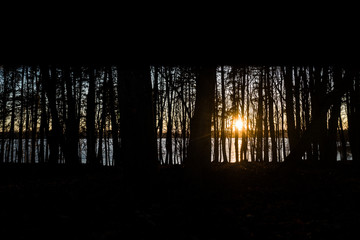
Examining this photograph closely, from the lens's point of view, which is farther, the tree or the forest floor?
the tree

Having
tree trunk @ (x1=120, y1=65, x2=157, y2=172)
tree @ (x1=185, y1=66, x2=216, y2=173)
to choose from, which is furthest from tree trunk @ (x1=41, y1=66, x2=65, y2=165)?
tree @ (x1=185, y1=66, x2=216, y2=173)

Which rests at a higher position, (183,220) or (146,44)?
(146,44)

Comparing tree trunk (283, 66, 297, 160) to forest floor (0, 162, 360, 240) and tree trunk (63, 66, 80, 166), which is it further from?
tree trunk (63, 66, 80, 166)

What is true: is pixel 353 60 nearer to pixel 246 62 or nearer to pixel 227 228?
pixel 246 62

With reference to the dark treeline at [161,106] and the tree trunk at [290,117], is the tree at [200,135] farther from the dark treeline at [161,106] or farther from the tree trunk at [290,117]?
the tree trunk at [290,117]

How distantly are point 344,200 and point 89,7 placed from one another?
4.92 m

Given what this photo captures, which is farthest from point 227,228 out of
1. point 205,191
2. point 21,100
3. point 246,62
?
point 21,100

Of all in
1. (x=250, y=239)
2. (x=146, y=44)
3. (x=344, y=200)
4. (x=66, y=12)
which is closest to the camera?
(x=66, y=12)

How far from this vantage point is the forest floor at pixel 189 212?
2455 mm

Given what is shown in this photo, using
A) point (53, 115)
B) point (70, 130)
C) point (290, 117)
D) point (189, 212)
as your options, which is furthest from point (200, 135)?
point (70, 130)

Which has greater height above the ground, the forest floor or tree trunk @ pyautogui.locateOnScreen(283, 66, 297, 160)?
tree trunk @ pyautogui.locateOnScreen(283, 66, 297, 160)

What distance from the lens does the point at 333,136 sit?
9.73m

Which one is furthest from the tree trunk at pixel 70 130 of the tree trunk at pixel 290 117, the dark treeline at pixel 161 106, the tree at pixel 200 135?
the tree trunk at pixel 290 117

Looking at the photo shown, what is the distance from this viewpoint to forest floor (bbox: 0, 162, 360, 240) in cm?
246
